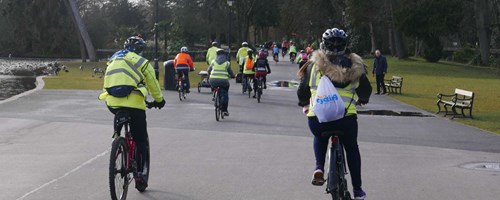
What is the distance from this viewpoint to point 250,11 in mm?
88500

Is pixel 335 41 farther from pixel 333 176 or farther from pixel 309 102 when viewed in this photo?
pixel 333 176

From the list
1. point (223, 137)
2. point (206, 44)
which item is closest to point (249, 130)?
point (223, 137)

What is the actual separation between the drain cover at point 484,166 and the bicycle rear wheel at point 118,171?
5279mm

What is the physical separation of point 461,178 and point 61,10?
74.6 metres

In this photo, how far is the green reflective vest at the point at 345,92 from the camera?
727 centimetres

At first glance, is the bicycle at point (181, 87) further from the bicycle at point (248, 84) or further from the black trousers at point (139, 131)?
the black trousers at point (139, 131)

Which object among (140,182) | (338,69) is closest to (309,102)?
(338,69)

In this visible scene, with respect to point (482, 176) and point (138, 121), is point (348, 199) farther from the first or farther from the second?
point (482, 176)

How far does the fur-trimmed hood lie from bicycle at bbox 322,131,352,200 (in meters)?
0.49

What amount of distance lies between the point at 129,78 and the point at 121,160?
33.9 inches

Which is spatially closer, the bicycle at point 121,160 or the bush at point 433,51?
the bicycle at point 121,160

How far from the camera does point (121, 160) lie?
320 inches

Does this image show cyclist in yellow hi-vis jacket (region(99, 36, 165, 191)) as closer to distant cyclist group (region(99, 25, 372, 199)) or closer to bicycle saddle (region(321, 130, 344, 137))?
distant cyclist group (region(99, 25, 372, 199))

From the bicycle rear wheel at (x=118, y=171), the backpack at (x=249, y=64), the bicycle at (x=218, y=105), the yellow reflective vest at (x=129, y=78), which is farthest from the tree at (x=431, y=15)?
the bicycle rear wheel at (x=118, y=171)
